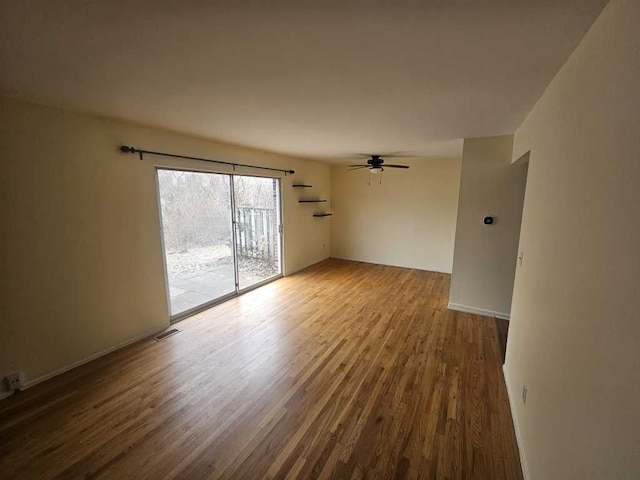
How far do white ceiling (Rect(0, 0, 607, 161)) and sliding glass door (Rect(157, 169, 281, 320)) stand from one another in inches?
45.8

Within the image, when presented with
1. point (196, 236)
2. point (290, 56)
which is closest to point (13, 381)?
point (196, 236)

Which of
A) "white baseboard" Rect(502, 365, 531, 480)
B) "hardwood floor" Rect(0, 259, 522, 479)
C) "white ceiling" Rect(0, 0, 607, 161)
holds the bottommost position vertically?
"hardwood floor" Rect(0, 259, 522, 479)

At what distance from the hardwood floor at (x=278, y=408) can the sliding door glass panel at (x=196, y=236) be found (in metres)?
0.59

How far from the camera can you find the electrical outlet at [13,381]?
2.23m

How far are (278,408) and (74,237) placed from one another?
2.34 m

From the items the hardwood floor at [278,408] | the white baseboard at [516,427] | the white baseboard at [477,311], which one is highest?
the white baseboard at [477,311]

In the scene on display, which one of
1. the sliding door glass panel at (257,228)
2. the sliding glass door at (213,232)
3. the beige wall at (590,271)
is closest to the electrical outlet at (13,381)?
the sliding glass door at (213,232)

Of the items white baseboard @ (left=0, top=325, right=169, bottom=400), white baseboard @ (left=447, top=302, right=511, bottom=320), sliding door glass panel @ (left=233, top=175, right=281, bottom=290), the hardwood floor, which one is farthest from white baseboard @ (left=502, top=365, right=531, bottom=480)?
sliding door glass panel @ (left=233, top=175, right=281, bottom=290)

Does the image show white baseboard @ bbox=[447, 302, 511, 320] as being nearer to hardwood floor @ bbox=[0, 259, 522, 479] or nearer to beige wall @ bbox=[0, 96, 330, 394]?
hardwood floor @ bbox=[0, 259, 522, 479]

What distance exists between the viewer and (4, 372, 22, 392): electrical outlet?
2229 millimetres

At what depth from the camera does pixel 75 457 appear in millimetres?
1740

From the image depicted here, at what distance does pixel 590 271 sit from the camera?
1.05m

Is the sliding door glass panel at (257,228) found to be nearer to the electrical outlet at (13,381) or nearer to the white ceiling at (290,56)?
the white ceiling at (290,56)

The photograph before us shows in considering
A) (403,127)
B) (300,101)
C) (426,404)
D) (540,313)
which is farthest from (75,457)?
(403,127)
